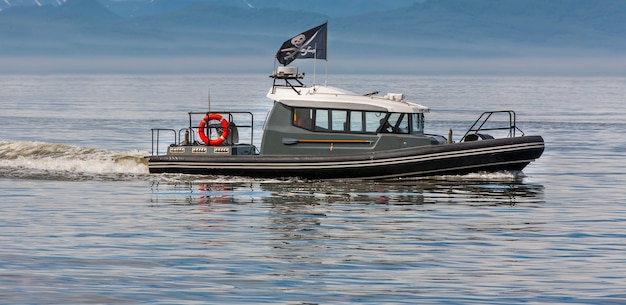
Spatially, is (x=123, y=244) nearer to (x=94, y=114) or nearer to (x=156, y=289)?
(x=156, y=289)

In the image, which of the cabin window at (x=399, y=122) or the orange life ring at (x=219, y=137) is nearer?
the cabin window at (x=399, y=122)

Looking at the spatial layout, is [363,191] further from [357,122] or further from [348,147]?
[357,122]

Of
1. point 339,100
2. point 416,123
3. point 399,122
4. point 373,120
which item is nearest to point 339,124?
point 339,100

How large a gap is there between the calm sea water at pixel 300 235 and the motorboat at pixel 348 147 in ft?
1.23

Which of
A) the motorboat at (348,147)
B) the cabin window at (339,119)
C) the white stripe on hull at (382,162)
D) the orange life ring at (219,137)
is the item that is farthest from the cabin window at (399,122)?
the orange life ring at (219,137)

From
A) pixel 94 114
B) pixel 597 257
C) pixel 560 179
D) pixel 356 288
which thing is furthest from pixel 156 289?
pixel 94 114

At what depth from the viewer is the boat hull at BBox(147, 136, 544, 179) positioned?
97.3 ft

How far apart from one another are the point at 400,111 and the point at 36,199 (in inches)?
339

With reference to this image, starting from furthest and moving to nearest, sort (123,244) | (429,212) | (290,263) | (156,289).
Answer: (429,212), (123,244), (290,263), (156,289)

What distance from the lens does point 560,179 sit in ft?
A: 105

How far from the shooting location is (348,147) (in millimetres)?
30234

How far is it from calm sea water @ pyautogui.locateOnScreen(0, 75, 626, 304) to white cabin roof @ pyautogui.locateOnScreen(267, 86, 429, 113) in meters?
1.72

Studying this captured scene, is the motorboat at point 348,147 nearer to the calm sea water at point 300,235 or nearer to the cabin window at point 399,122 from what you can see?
the cabin window at point 399,122

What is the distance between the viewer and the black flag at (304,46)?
104 ft
